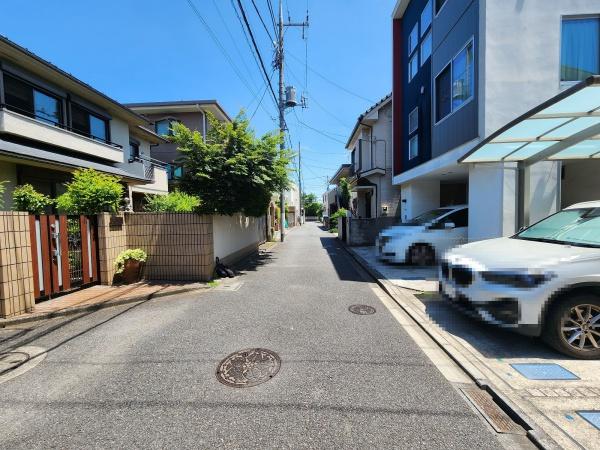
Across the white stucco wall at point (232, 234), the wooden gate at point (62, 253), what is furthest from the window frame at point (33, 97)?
the white stucco wall at point (232, 234)

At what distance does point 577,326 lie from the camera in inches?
124

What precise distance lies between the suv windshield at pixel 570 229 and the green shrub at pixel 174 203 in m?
6.80

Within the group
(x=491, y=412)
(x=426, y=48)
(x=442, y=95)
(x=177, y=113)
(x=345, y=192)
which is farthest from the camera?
(x=345, y=192)

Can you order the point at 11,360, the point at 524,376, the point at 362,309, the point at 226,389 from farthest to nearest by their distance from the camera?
the point at 362,309 < the point at 11,360 < the point at 524,376 < the point at 226,389

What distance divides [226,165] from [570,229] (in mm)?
6618

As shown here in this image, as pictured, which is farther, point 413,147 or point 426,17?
point 413,147

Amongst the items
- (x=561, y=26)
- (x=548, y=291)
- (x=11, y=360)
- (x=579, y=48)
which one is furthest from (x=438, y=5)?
(x=11, y=360)

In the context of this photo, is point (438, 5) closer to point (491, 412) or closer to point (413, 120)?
point (413, 120)

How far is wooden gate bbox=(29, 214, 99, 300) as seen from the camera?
4.87 metres

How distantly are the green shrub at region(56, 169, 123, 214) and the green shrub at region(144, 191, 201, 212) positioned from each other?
1156 millimetres

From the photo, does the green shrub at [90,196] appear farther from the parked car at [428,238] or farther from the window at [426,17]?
the window at [426,17]

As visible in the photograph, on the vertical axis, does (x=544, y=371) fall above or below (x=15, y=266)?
below

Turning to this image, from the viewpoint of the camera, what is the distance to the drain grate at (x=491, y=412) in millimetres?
2207

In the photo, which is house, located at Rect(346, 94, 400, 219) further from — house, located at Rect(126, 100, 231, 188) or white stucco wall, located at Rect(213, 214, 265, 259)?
house, located at Rect(126, 100, 231, 188)
